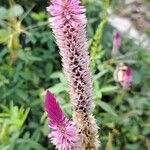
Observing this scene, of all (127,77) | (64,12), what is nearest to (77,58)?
(64,12)

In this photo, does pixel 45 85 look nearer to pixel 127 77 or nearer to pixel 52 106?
pixel 127 77

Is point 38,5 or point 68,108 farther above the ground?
point 38,5

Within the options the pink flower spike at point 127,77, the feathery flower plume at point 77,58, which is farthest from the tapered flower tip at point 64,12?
the pink flower spike at point 127,77

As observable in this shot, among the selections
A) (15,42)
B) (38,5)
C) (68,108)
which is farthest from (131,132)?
(38,5)

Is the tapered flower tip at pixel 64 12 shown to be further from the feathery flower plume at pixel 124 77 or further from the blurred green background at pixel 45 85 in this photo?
the feathery flower plume at pixel 124 77

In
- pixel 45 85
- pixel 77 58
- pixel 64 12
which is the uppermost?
pixel 64 12

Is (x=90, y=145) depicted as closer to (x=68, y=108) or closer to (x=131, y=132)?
(x=68, y=108)
